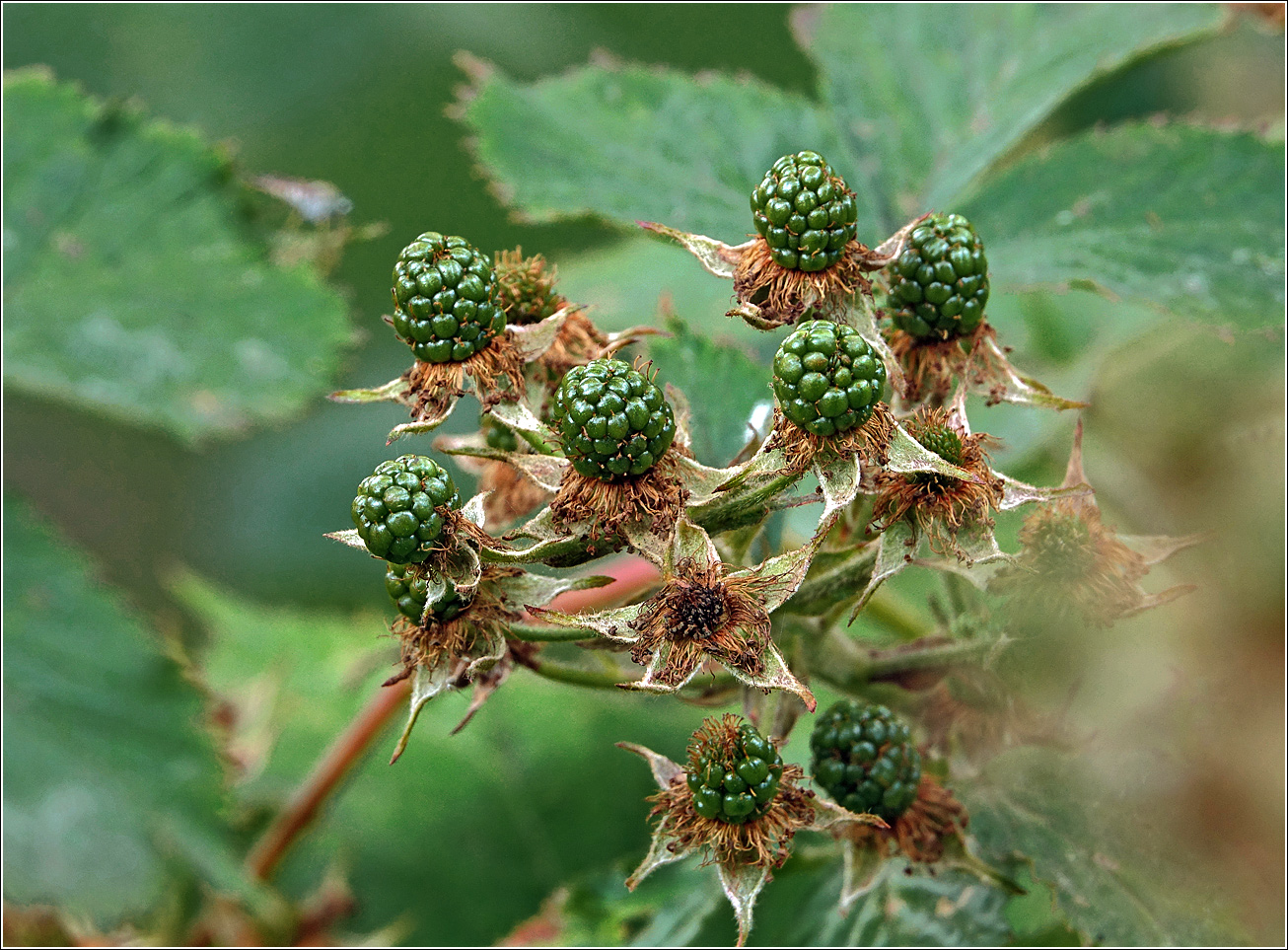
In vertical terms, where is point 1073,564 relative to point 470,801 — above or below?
above

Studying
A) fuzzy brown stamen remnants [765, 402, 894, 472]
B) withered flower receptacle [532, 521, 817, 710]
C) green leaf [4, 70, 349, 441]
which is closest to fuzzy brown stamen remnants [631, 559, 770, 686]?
withered flower receptacle [532, 521, 817, 710]

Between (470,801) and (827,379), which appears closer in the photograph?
(827,379)

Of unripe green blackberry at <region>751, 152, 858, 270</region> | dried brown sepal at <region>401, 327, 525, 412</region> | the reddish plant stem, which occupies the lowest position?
the reddish plant stem

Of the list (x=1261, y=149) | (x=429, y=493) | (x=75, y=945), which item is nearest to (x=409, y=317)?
(x=429, y=493)

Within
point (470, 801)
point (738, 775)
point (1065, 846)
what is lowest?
point (470, 801)

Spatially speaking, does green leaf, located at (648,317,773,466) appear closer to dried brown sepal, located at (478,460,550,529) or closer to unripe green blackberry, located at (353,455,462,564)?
dried brown sepal, located at (478,460,550,529)

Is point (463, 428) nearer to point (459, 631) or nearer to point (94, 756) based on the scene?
point (94, 756)

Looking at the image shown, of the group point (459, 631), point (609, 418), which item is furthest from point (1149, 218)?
point (459, 631)
